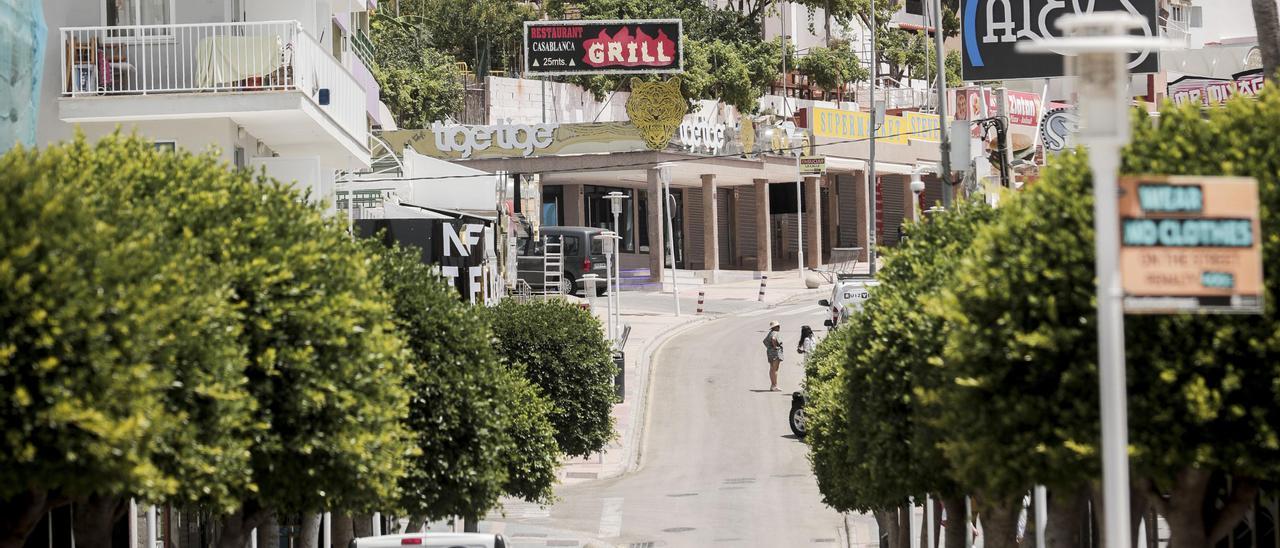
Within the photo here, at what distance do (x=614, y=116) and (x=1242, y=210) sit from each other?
63.8 meters

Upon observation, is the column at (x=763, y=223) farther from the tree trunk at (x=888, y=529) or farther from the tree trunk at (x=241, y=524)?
the tree trunk at (x=241, y=524)

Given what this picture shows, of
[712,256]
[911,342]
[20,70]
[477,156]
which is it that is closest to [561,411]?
[20,70]

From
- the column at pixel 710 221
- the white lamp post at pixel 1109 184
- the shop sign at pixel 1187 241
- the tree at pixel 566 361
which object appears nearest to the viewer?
the white lamp post at pixel 1109 184

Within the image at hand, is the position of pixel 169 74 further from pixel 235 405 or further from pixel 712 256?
pixel 712 256

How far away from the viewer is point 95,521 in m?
13.7

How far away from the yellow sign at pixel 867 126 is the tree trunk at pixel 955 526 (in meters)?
50.9

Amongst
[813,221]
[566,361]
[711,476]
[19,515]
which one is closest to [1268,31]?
[19,515]

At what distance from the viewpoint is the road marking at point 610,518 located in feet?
103

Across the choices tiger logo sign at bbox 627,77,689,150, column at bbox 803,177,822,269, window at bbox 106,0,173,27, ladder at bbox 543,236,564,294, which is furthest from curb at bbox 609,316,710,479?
window at bbox 106,0,173,27

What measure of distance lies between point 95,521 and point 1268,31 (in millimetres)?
11063

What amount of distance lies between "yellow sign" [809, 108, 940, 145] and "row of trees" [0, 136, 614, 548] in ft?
175

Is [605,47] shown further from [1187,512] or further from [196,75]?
[1187,512]

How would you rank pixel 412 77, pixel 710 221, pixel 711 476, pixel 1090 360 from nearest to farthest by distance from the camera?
1. pixel 1090 360
2. pixel 711 476
3. pixel 710 221
4. pixel 412 77

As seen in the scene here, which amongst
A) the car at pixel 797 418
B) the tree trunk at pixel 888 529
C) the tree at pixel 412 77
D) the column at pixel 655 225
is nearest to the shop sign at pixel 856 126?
the column at pixel 655 225
